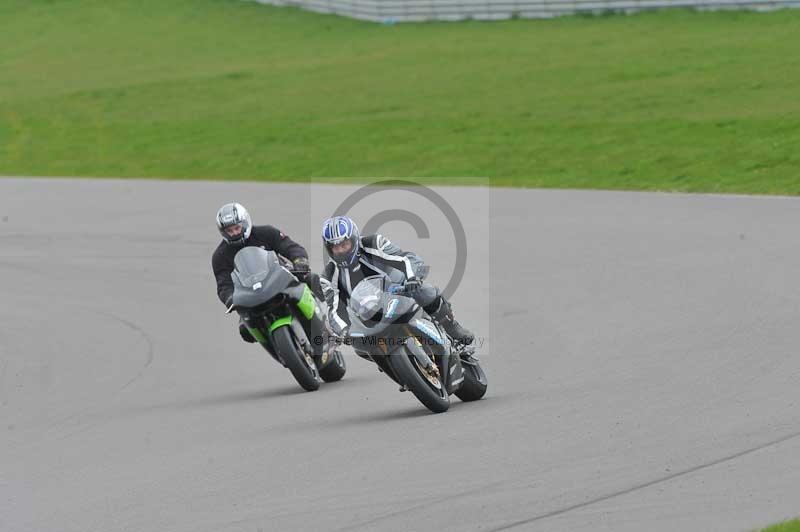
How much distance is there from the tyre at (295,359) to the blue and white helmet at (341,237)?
126 centimetres

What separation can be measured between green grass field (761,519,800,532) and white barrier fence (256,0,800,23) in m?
31.1

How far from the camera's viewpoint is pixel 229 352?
14.4m

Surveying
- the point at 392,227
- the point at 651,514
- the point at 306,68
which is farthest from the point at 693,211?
the point at 306,68

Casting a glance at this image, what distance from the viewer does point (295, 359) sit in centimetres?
1162

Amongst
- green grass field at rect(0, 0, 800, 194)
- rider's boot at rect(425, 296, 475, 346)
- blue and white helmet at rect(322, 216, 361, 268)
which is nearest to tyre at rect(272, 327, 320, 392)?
blue and white helmet at rect(322, 216, 361, 268)

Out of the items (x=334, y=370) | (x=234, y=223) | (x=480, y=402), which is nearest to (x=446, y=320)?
(x=480, y=402)

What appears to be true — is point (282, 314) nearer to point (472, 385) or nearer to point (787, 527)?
point (472, 385)

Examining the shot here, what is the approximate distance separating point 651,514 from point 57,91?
40.7 m

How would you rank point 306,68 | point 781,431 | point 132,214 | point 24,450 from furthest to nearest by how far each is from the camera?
point 306,68 → point 132,214 → point 24,450 → point 781,431

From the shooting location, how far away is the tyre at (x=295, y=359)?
456 inches

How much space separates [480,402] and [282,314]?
1.93m

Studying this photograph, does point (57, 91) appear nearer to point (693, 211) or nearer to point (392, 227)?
point (392, 227)

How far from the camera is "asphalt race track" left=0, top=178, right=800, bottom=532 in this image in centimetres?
790

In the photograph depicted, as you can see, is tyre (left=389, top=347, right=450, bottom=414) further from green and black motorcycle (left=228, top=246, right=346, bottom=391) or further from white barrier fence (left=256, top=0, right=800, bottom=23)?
white barrier fence (left=256, top=0, right=800, bottom=23)
